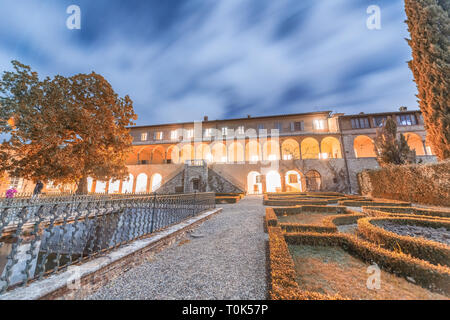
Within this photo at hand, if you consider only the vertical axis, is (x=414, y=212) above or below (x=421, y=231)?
above

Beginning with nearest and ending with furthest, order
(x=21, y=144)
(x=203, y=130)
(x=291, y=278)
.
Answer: (x=291, y=278), (x=21, y=144), (x=203, y=130)

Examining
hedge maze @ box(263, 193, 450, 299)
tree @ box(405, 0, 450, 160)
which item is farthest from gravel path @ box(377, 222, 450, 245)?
tree @ box(405, 0, 450, 160)

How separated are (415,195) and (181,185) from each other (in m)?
21.7

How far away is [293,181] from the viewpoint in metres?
24.5

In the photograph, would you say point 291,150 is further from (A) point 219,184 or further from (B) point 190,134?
(B) point 190,134

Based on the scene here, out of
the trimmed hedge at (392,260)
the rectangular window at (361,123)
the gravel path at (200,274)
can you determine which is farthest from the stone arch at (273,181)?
the gravel path at (200,274)

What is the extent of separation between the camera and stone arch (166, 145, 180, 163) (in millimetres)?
28609

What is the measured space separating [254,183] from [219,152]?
813 centimetres

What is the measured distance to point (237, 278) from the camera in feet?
9.46

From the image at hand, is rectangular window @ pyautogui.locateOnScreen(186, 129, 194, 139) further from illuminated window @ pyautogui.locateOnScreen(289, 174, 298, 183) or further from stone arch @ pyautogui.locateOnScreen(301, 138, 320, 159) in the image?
stone arch @ pyautogui.locateOnScreen(301, 138, 320, 159)

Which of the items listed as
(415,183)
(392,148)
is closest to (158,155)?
(392,148)
